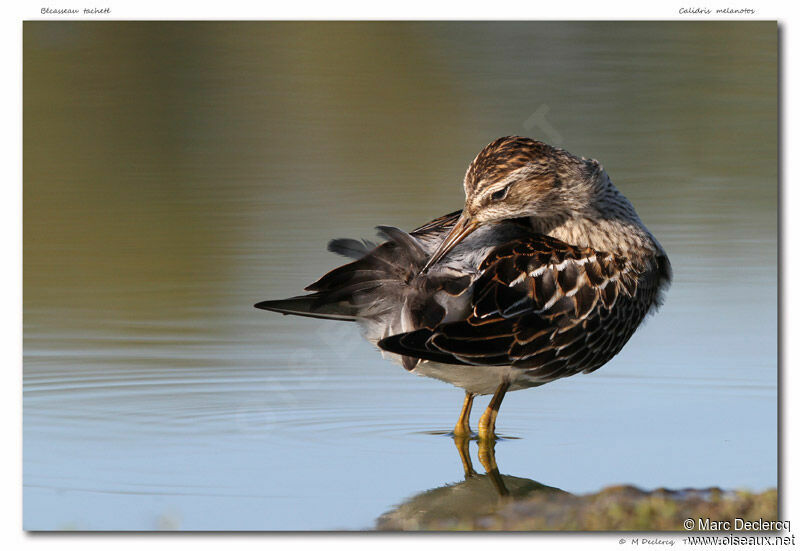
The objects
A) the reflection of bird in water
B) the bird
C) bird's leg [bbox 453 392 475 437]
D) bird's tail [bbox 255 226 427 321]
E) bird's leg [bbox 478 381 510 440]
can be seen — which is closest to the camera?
the reflection of bird in water

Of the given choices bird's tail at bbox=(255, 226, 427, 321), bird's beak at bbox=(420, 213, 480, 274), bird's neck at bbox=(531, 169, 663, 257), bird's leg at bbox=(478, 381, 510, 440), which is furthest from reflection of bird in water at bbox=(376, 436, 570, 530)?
bird's neck at bbox=(531, 169, 663, 257)

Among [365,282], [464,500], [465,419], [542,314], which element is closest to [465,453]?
[465,419]

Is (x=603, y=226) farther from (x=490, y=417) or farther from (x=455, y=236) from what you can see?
(x=490, y=417)

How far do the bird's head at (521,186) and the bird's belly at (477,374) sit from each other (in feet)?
1.72

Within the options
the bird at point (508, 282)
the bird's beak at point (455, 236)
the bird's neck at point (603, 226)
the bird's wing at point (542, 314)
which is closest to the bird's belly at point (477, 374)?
the bird at point (508, 282)

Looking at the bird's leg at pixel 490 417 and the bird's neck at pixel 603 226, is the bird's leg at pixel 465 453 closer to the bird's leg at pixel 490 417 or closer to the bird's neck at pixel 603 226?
the bird's leg at pixel 490 417

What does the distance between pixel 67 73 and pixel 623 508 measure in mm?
6764

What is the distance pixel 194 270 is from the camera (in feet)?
33.1

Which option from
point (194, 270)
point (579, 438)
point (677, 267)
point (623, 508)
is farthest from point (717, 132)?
point (623, 508)

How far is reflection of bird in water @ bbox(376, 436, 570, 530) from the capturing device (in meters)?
5.57

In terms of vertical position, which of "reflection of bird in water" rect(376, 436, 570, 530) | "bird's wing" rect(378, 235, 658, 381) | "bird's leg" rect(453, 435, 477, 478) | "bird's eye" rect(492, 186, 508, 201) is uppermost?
"bird's eye" rect(492, 186, 508, 201)

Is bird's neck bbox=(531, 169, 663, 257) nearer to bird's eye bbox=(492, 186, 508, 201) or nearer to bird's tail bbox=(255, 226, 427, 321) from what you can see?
bird's eye bbox=(492, 186, 508, 201)

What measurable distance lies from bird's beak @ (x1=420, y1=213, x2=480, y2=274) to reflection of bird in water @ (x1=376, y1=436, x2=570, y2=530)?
109cm

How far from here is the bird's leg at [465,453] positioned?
6352 mm
